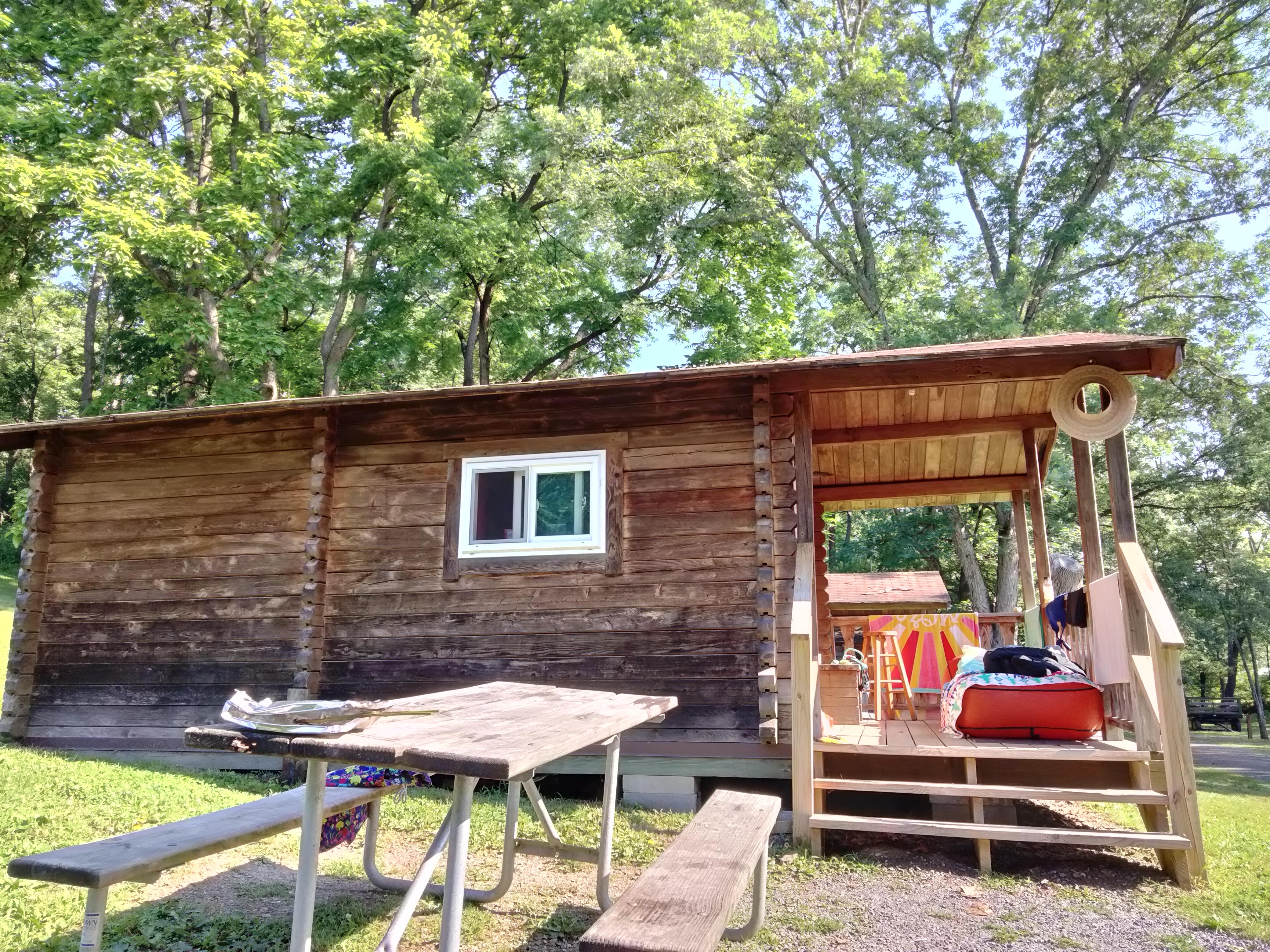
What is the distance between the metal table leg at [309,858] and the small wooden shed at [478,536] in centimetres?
387

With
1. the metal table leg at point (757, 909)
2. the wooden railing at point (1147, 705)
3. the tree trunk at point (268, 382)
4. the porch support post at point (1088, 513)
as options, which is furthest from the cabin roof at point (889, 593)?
the metal table leg at point (757, 909)

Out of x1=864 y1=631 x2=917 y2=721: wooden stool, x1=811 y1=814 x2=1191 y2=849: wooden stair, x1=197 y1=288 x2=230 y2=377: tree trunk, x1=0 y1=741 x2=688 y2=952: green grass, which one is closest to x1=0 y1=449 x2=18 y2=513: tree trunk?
x1=197 y1=288 x2=230 y2=377: tree trunk

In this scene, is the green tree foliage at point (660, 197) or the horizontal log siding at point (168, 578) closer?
the horizontal log siding at point (168, 578)

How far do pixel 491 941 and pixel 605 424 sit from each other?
13.4ft

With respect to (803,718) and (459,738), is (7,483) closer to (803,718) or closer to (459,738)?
(803,718)

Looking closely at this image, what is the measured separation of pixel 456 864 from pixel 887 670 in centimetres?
634

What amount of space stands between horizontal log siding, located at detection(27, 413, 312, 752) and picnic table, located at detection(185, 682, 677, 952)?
4638 mm

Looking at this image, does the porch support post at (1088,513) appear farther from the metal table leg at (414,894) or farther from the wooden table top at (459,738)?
the metal table leg at (414,894)

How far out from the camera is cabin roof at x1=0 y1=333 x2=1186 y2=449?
5.68 m

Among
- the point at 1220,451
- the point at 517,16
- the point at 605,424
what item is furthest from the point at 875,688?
the point at 517,16

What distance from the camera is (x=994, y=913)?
4305 mm

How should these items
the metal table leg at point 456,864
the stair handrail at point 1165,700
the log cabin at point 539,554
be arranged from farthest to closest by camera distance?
the log cabin at point 539,554 → the stair handrail at point 1165,700 → the metal table leg at point 456,864

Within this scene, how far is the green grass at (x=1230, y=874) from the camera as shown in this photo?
419 cm

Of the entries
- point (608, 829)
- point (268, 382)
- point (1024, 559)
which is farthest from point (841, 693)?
point (268, 382)
